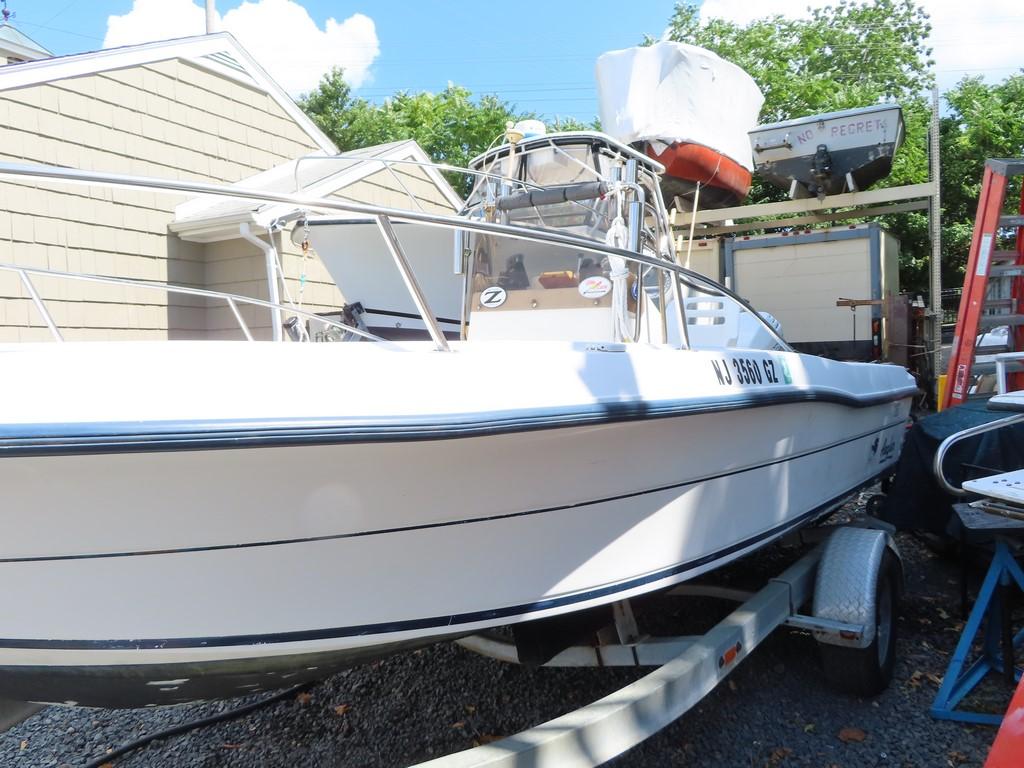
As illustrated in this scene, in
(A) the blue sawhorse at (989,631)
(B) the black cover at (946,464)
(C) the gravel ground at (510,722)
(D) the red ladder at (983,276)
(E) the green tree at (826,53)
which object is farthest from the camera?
(E) the green tree at (826,53)

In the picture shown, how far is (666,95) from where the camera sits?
604 centimetres

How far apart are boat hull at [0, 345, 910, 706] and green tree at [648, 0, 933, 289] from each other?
61.0 feet

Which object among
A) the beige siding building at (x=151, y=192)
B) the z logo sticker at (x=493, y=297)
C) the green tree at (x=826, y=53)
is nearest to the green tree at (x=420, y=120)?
the green tree at (x=826, y=53)

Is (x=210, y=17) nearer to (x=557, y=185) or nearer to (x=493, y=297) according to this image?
(x=557, y=185)

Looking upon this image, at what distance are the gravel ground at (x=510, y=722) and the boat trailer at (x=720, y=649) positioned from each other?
200 millimetres

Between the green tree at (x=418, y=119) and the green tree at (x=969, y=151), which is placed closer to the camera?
the green tree at (x=969, y=151)

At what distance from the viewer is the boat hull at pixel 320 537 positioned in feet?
5.40

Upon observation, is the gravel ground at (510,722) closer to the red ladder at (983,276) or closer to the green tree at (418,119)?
the red ladder at (983,276)

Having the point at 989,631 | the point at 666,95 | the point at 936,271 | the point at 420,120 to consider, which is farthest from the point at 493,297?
the point at 420,120

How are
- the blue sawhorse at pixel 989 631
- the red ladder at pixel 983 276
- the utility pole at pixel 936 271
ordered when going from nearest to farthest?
the blue sawhorse at pixel 989 631, the red ladder at pixel 983 276, the utility pole at pixel 936 271

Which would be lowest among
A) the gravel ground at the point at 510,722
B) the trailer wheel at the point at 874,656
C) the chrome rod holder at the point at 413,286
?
the gravel ground at the point at 510,722

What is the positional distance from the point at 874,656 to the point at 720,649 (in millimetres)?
834

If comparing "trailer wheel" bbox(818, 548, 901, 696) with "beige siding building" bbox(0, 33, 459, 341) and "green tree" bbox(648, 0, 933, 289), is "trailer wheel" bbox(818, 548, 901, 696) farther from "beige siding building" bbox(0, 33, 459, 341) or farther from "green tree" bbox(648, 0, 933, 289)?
"green tree" bbox(648, 0, 933, 289)

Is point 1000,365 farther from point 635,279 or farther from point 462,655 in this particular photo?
point 462,655
